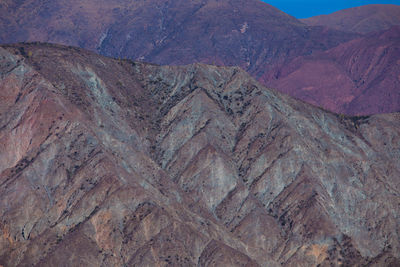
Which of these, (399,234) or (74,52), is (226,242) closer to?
(399,234)

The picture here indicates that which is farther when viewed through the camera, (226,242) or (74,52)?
(74,52)

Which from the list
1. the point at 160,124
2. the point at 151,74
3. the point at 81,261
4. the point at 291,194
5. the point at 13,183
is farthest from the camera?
the point at 151,74

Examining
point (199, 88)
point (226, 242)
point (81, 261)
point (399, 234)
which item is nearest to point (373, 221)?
point (399, 234)

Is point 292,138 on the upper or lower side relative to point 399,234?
upper

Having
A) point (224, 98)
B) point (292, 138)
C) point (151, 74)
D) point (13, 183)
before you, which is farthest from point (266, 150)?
point (13, 183)

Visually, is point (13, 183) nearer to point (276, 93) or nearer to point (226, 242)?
point (226, 242)

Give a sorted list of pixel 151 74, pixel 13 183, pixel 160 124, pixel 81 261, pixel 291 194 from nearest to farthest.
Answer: pixel 81 261 < pixel 13 183 < pixel 291 194 < pixel 160 124 < pixel 151 74
